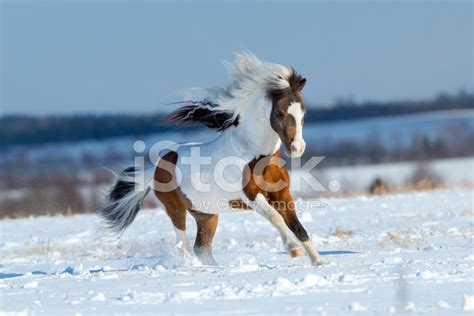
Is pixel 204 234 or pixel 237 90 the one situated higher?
pixel 237 90

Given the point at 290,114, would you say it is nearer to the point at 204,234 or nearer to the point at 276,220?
the point at 276,220

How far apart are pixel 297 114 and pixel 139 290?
2.31 metres

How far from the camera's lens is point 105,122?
39.9m

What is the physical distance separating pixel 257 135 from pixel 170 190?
1.47 m

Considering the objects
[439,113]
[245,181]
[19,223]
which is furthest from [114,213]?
[439,113]

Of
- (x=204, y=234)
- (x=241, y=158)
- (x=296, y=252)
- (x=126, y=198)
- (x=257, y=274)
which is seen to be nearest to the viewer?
(x=257, y=274)

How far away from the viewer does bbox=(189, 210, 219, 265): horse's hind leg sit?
383 inches

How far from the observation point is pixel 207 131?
9.97 metres

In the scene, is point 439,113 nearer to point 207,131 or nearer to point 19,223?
point 19,223

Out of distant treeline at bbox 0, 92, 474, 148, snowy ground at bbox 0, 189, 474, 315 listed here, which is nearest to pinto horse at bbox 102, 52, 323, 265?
snowy ground at bbox 0, 189, 474, 315

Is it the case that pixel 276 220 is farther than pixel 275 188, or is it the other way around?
pixel 275 188

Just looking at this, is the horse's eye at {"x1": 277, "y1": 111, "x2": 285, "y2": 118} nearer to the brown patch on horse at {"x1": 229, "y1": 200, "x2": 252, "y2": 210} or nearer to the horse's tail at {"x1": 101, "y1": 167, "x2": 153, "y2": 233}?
the brown patch on horse at {"x1": 229, "y1": 200, "x2": 252, "y2": 210}

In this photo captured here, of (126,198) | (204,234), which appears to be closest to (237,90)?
(204,234)

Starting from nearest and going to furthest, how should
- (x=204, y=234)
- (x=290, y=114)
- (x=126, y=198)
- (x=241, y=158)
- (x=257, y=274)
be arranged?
1. (x=257, y=274)
2. (x=290, y=114)
3. (x=241, y=158)
4. (x=204, y=234)
5. (x=126, y=198)
